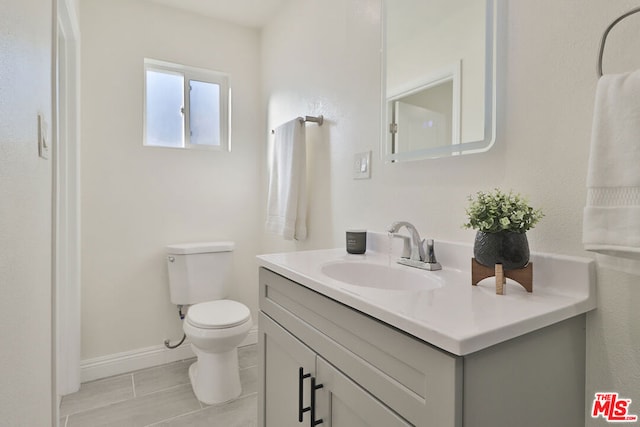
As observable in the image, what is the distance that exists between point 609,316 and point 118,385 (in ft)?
7.99

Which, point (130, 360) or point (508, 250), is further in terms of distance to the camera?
point (130, 360)

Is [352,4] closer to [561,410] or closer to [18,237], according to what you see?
[18,237]

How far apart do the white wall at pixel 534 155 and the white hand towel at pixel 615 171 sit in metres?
0.12

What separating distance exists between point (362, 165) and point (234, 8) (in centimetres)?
161

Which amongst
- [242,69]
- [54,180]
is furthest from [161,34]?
[54,180]

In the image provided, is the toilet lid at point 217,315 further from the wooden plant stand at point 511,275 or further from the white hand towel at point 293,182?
the wooden plant stand at point 511,275

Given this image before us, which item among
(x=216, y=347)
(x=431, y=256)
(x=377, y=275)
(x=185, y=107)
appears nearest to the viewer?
(x=431, y=256)

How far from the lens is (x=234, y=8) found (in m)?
2.29

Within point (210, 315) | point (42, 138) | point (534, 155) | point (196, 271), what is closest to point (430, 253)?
point (534, 155)

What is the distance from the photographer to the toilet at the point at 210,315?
1.83 meters

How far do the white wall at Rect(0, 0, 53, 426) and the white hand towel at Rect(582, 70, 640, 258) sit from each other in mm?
1193

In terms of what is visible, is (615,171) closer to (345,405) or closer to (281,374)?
(345,405)

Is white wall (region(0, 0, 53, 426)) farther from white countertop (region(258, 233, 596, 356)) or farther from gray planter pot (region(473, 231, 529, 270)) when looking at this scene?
gray planter pot (region(473, 231, 529, 270))

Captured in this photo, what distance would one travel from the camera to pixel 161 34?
227 centimetres
